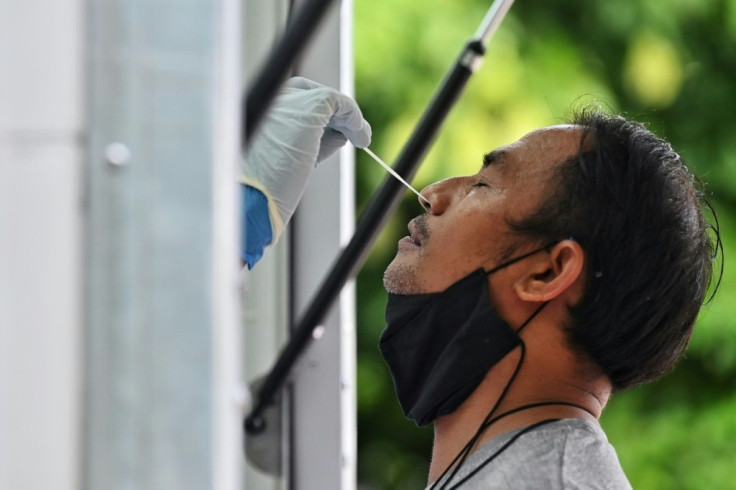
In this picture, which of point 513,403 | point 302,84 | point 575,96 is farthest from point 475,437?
point 575,96

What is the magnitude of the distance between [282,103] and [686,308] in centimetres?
58

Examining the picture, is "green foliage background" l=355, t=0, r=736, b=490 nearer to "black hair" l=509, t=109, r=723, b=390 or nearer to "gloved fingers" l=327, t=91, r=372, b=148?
"gloved fingers" l=327, t=91, r=372, b=148

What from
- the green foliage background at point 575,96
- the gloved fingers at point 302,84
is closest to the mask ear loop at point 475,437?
the gloved fingers at point 302,84

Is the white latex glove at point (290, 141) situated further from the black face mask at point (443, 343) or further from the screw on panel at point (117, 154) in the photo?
the screw on panel at point (117, 154)

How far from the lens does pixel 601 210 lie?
139 cm

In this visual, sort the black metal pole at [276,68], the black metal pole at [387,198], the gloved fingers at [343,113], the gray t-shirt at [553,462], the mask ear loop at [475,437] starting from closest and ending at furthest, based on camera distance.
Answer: the black metal pole at [276,68] → the gray t-shirt at [553,462] → the mask ear loop at [475,437] → the gloved fingers at [343,113] → the black metal pole at [387,198]

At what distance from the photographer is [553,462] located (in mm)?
1259

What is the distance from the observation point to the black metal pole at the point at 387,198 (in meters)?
1.55

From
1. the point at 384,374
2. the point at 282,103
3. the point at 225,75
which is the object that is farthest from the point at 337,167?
the point at 384,374

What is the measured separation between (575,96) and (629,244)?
175 centimetres

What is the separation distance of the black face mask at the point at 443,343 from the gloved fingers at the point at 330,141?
0.80ft

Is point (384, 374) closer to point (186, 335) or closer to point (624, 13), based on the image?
point (624, 13)

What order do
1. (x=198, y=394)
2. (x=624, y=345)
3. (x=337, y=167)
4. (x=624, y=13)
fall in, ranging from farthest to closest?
(x=624, y=13) → (x=337, y=167) → (x=624, y=345) → (x=198, y=394)

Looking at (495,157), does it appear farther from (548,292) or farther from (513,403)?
(513,403)
